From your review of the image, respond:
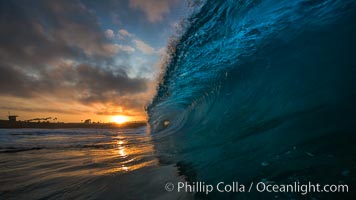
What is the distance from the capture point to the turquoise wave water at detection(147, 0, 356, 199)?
82.3 inches

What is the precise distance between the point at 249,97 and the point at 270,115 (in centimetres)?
120

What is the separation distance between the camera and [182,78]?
827cm

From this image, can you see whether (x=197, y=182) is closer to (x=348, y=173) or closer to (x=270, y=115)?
(x=348, y=173)

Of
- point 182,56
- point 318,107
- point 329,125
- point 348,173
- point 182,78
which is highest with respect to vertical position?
point 182,56

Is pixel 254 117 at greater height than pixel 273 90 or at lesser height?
lesser

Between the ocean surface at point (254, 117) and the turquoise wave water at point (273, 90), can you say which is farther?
the turquoise wave water at point (273, 90)

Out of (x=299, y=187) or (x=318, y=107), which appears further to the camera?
(x=318, y=107)

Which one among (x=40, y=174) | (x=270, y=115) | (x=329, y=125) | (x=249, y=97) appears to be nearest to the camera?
(x=329, y=125)

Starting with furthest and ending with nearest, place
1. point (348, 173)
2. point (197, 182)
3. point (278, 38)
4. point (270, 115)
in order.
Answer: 1. point (278, 38)
2. point (270, 115)
3. point (197, 182)
4. point (348, 173)

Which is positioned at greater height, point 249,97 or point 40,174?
point 249,97

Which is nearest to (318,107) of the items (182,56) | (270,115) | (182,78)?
(270,115)

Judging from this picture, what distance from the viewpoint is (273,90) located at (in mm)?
4238

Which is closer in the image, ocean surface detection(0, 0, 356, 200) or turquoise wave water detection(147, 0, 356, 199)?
ocean surface detection(0, 0, 356, 200)

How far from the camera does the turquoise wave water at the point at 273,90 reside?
6.86 ft
